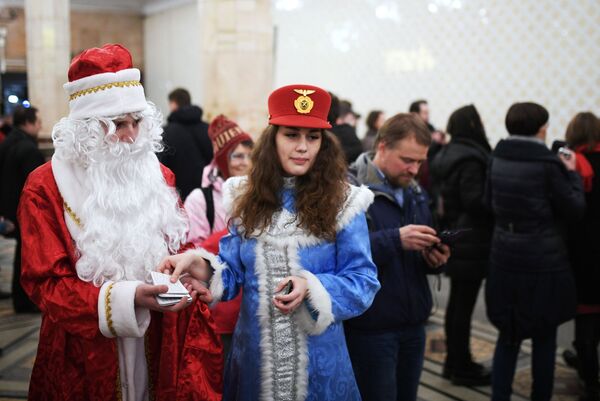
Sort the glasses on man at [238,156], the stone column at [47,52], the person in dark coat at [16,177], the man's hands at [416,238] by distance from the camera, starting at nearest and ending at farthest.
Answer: the man's hands at [416,238], the glasses on man at [238,156], the person in dark coat at [16,177], the stone column at [47,52]

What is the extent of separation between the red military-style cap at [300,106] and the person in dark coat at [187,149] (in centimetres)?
293

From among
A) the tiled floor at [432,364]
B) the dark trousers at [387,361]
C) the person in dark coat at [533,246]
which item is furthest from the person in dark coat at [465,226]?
the dark trousers at [387,361]

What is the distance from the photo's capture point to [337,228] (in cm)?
190

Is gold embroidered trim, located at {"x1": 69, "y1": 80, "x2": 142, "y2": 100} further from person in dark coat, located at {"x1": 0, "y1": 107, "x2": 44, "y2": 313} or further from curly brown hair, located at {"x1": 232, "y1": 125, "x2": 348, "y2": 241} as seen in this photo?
person in dark coat, located at {"x1": 0, "y1": 107, "x2": 44, "y2": 313}

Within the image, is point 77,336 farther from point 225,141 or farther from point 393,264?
point 225,141

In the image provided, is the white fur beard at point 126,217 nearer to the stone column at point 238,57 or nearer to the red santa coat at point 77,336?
the red santa coat at point 77,336

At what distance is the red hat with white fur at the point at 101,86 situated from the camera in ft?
6.10

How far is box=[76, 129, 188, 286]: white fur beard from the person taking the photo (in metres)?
1.82

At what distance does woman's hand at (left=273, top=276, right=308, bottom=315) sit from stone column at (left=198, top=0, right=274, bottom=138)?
3561 mm

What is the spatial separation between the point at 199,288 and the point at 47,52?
1201 centimetres

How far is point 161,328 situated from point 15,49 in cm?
1938

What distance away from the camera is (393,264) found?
249cm

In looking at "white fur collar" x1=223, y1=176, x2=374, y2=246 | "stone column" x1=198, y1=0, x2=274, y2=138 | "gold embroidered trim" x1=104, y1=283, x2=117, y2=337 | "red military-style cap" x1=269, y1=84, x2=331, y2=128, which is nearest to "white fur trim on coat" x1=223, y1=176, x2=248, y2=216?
"white fur collar" x1=223, y1=176, x2=374, y2=246

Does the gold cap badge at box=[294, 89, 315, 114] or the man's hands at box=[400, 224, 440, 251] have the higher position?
the gold cap badge at box=[294, 89, 315, 114]
